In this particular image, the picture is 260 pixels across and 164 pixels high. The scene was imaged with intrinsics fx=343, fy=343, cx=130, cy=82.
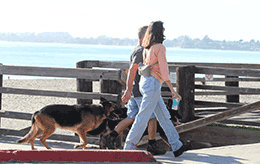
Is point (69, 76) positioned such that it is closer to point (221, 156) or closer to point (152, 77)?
point (152, 77)

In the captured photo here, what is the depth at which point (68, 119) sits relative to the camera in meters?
5.11

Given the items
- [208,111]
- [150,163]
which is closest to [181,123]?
[150,163]

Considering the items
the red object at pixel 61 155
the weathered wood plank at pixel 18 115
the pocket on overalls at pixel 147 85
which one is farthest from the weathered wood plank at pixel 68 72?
the red object at pixel 61 155

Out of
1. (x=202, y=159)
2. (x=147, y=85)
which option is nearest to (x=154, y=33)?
(x=147, y=85)

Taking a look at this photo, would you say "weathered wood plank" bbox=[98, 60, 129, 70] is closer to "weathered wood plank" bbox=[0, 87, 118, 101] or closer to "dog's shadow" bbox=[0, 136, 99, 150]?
"weathered wood plank" bbox=[0, 87, 118, 101]

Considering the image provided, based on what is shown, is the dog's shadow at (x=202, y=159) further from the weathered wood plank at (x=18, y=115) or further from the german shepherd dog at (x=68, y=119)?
the weathered wood plank at (x=18, y=115)

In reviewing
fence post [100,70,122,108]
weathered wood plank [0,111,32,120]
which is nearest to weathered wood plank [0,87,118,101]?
fence post [100,70,122,108]

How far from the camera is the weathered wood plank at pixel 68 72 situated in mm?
5554

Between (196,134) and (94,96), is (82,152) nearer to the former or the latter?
(94,96)

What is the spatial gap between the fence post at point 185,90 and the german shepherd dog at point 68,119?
1394mm

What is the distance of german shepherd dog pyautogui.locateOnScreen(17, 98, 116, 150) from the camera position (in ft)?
16.7

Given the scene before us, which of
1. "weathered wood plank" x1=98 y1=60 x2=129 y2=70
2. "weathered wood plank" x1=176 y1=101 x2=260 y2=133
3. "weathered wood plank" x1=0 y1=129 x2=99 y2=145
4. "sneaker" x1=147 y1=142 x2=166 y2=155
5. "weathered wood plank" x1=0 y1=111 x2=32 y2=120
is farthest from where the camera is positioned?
"weathered wood plank" x1=98 y1=60 x2=129 y2=70

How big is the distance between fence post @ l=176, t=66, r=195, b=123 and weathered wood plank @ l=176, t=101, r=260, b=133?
15.5 inches

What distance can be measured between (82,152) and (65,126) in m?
1.41
